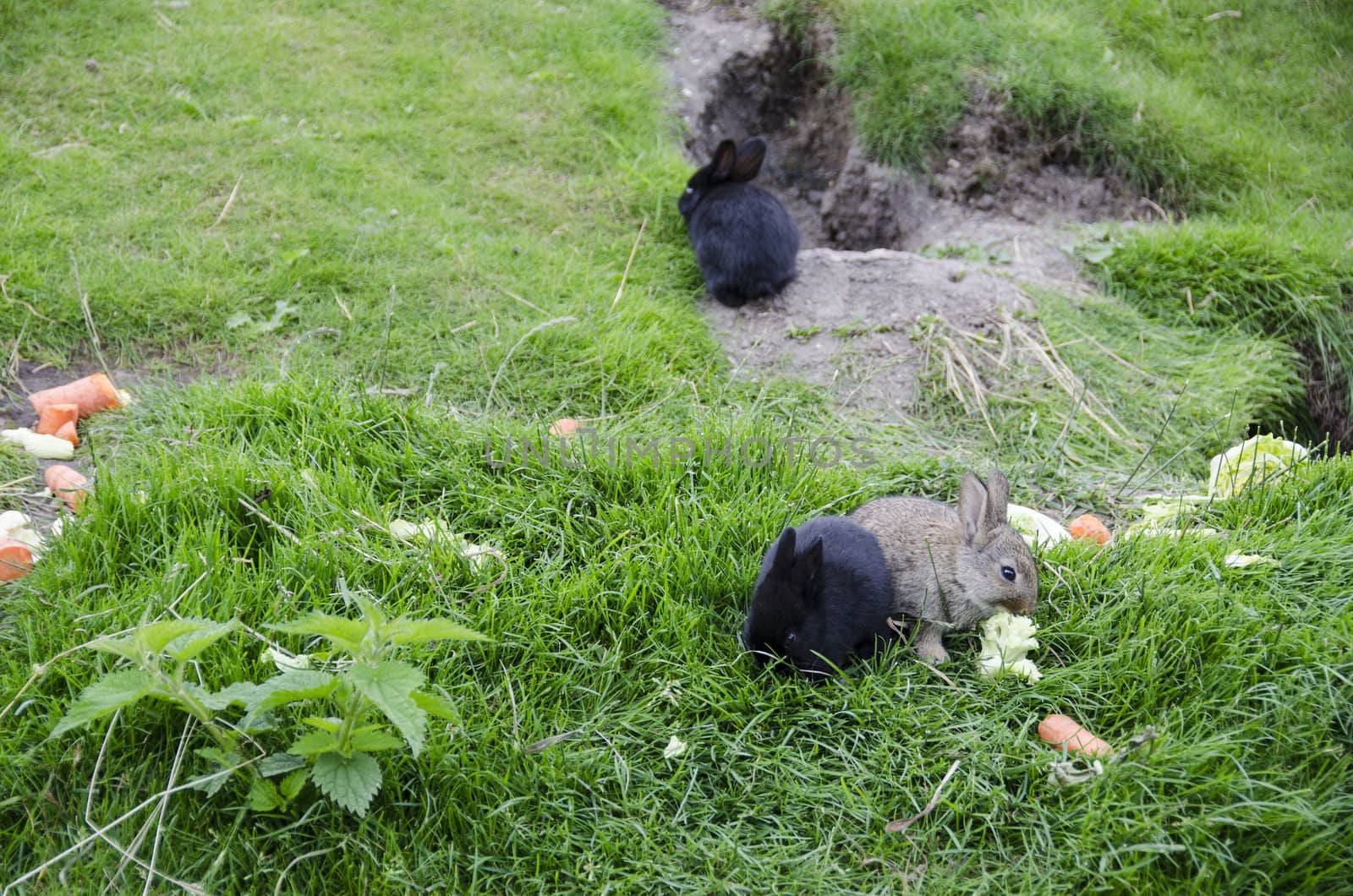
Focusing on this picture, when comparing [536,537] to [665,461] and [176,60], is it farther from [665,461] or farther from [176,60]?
[176,60]

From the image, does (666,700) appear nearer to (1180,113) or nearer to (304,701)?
(304,701)

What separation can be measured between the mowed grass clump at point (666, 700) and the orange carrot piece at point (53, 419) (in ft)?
1.46

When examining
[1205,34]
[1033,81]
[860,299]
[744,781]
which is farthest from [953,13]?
[744,781]

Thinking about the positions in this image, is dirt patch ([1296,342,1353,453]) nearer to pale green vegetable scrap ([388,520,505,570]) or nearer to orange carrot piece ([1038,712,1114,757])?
orange carrot piece ([1038,712,1114,757])

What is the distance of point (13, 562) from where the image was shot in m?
2.77

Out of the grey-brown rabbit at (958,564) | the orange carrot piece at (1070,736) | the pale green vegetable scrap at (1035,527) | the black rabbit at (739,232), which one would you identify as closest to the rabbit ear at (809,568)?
the grey-brown rabbit at (958,564)

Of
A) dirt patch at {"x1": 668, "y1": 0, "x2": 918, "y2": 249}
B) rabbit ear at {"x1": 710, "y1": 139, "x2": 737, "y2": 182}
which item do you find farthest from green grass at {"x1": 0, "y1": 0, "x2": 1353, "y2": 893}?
dirt patch at {"x1": 668, "y1": 0, "x2": 918, "y2": 249}

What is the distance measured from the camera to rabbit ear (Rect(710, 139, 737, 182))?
15.8 ft

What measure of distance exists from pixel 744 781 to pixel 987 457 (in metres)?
1.95

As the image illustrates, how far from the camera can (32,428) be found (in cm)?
361

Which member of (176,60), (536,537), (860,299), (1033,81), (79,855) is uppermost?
(1033,81)

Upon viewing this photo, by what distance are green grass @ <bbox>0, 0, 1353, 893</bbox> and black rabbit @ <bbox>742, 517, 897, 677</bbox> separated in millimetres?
109

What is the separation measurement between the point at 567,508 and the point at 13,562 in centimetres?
161

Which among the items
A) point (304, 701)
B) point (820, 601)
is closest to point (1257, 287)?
point (820, 601)
